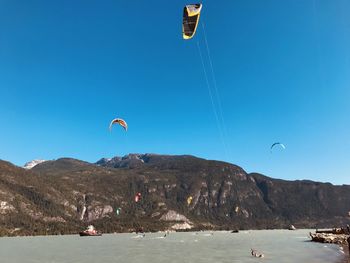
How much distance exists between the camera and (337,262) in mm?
73188

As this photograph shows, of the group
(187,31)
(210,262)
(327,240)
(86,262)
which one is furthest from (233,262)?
(327,240)

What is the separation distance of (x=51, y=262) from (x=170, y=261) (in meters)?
23.0

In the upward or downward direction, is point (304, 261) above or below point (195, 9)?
below

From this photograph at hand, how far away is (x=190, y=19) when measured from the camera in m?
35.0

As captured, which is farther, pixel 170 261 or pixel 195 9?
pixel 170 261

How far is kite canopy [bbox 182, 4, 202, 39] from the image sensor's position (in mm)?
34688

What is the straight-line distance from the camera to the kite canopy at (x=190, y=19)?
114ft

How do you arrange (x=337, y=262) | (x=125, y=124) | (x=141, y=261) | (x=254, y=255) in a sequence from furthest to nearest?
1. (x=254, y=255)
2. (x=141, y=261)
3. (x=337, y=262)
4. (x=125, y=124)

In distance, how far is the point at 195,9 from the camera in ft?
115

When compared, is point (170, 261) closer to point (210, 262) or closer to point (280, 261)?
point (210, 262)

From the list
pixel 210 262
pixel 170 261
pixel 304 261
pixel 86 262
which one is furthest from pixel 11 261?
pixel 304 261

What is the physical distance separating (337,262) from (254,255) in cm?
2150

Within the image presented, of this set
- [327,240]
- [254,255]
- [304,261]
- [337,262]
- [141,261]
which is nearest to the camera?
[337,262]

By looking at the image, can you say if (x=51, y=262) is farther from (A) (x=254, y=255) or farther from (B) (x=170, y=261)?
(A) (x=254, y=255)
